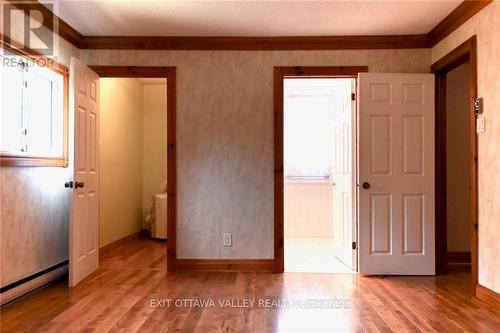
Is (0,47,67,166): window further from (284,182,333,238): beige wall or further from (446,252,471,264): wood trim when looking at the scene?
(446,252,471,264): wood trim

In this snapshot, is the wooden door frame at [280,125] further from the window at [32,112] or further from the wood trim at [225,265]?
the window at [32,112]

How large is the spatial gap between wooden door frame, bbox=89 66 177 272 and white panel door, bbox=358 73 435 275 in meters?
1.90

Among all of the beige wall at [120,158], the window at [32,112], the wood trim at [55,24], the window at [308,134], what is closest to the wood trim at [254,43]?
the wood trim at [55,24]

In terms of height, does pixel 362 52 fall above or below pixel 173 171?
above

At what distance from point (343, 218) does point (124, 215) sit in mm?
3149

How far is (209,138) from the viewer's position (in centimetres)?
385

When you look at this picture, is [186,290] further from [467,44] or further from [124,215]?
[467,44]

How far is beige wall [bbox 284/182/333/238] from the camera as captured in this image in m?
6.04

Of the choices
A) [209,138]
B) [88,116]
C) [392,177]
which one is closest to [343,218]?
[392,177]

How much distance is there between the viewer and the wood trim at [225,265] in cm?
380

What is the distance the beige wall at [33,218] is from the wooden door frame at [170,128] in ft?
1.51

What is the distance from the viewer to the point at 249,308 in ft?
9.03

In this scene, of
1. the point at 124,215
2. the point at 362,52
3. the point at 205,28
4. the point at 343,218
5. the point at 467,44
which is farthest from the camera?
the point at 124,215

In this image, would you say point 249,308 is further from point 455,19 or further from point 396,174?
point 455,19
